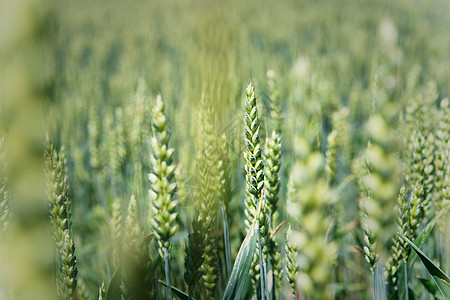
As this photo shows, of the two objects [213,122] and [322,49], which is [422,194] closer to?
[213,122]

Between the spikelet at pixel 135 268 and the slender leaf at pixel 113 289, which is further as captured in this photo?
the slender leaf at pixel 113 289

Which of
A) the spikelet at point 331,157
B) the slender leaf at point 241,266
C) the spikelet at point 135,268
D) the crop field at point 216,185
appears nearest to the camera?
the crop field at point 216,185

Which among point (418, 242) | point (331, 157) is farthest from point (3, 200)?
point (331, 157)

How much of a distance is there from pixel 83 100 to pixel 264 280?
5.01 ft

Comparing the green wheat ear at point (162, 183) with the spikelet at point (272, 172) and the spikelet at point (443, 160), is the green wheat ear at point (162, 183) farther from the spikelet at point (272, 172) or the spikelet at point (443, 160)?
the spikelet at point (443, 160)

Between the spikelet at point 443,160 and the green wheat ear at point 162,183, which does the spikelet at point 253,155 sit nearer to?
the green wheat ear at point 162,183

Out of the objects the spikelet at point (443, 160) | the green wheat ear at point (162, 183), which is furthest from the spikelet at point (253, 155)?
the spikelet at point (443, 160)

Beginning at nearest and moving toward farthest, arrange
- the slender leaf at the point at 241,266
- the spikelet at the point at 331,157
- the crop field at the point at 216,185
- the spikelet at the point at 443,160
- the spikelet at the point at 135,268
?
the crop field at the point at 216,185, the spikelet at the point at 135,268, the slender leaf at the point at 241,266, the spikelet at the point at 443,160, the spikelet at the point at 331,157

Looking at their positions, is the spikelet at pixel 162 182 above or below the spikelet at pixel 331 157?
below

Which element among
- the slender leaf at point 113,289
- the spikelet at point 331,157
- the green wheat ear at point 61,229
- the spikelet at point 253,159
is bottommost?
the slender leaf at point 113,289

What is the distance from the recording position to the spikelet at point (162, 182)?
1.28 ft

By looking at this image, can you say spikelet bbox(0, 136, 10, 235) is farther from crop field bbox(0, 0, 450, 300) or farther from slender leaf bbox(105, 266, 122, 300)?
slender leaf bbox(105, 266, 122, 300)

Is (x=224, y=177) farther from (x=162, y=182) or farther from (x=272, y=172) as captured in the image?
(x=162, y=182)

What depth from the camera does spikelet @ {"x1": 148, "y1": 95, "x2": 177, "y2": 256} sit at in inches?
15.4
